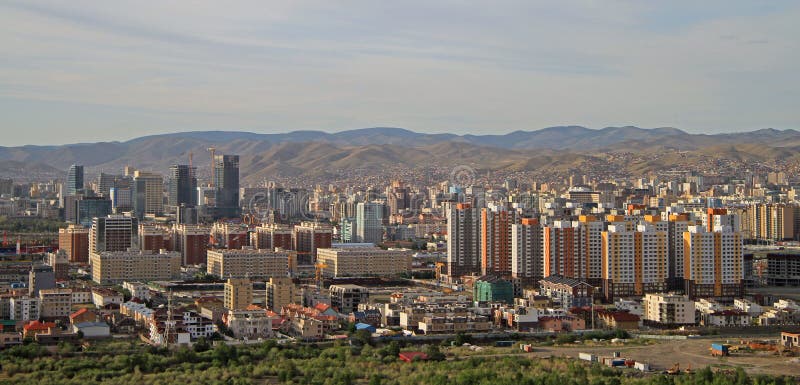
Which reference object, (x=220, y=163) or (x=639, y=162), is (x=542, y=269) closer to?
(x=220, y=163)

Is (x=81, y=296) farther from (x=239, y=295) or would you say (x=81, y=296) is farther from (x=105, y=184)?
(x=105, y=184)

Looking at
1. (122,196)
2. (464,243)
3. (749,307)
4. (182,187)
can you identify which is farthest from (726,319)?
(122,196)

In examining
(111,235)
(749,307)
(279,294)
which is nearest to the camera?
(749,307)

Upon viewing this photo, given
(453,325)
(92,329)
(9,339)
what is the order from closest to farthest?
(9,339)
(92,329)
(453,325)

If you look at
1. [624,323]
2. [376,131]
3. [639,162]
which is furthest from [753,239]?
[376,131]

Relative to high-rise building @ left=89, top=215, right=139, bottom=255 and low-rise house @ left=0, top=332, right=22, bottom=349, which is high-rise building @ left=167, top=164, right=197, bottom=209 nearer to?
high-rise building @ left=89, top=215, right=139, bottom=255

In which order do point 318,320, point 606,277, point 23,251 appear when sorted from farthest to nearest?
point 23,251, point 606,277, point 318,320
